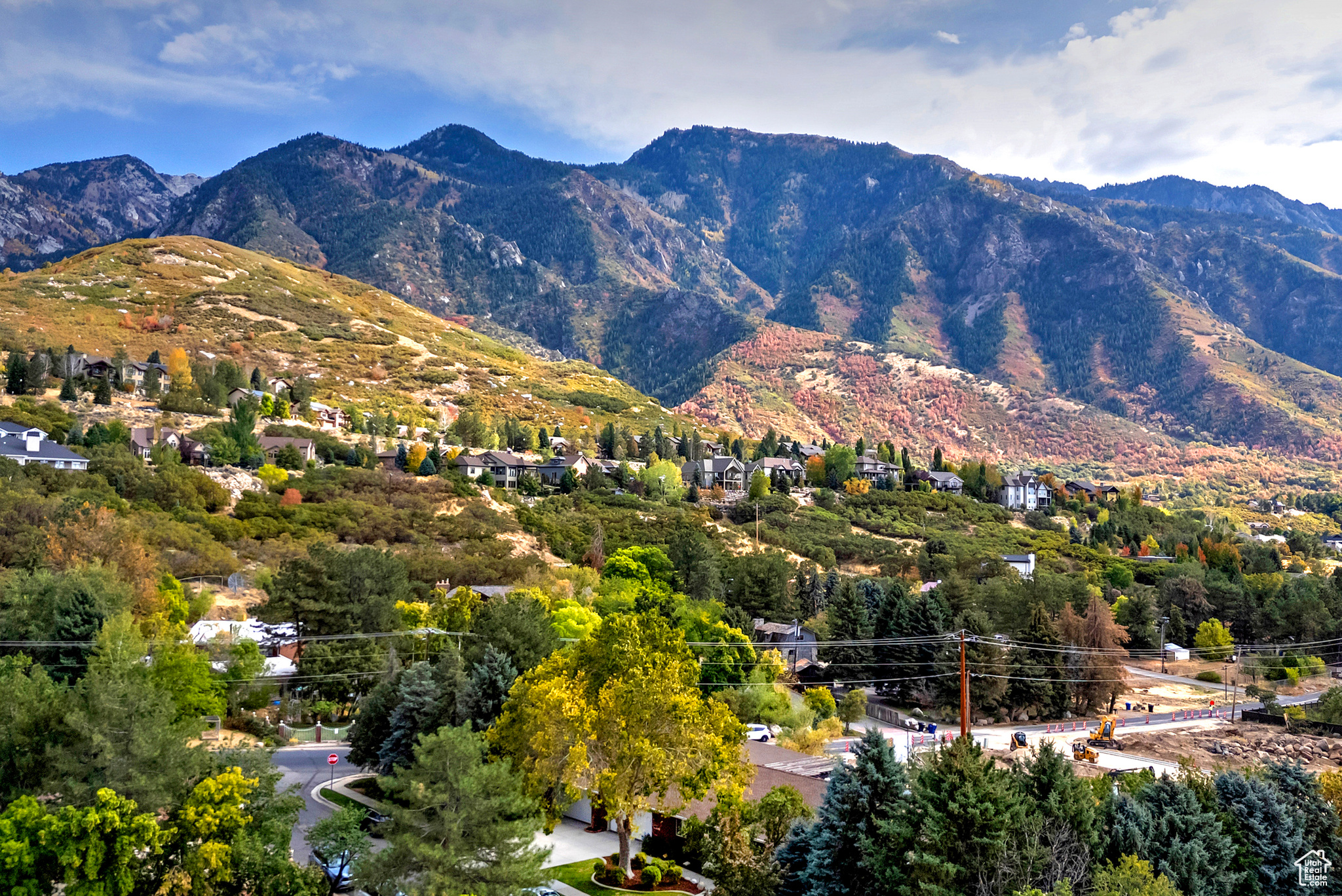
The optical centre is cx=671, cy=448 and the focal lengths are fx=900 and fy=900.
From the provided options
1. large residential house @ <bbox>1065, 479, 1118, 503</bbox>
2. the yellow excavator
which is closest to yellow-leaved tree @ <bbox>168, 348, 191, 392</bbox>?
the yellow excavator

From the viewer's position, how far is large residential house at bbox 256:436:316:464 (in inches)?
3494

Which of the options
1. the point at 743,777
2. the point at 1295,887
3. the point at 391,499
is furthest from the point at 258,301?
the point at 1295,887

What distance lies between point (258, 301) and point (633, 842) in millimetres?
163861

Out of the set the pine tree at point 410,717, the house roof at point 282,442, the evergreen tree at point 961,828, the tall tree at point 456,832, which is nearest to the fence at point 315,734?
the pine tree at point 410,717

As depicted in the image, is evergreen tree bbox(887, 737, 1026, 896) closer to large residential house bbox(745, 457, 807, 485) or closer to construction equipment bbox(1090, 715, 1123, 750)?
construction equipment bbox(1090, 715, 1123, 750)

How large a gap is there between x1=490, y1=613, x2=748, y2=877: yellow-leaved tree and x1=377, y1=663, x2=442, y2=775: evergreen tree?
433cm

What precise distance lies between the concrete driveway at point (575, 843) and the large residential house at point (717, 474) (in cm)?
8807

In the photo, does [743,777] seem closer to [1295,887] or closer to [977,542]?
[1295,887]

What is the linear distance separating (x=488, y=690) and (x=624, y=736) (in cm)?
733

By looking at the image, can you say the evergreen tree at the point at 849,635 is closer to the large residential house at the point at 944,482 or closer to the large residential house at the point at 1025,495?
the large residential house at the point at 944,482

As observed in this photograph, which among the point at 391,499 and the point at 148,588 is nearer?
the point at 148,588

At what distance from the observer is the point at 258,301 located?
553 feet

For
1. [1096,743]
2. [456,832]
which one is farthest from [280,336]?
[456,832]

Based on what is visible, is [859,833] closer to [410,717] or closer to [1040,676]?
[410,717]
